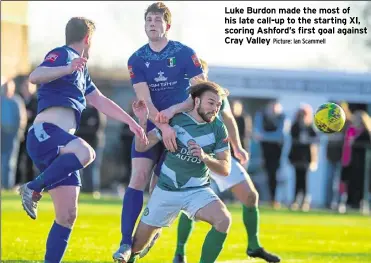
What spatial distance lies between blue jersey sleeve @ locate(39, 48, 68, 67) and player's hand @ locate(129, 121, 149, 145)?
0.89 m

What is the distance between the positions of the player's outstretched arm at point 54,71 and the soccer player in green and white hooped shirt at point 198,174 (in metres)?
1.07

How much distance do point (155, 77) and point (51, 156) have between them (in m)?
1.51

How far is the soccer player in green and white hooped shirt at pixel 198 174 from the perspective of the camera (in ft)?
27.1

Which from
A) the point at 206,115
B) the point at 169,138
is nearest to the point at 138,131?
the point at 169,138

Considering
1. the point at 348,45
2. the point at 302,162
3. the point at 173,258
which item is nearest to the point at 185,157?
the point at 173,258

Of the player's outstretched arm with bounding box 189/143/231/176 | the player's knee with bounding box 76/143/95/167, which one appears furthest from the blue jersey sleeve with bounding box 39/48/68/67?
the player's outstretched arm with bounding box 189/143/231/176

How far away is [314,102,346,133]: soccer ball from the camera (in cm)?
1066

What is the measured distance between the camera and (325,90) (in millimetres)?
23984

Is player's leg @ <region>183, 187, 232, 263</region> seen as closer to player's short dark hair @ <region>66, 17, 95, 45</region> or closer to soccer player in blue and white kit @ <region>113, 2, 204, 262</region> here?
soccer player in blue and white kit @ <region>113, 2, 204, 262</region>

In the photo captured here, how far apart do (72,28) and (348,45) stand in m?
24.6

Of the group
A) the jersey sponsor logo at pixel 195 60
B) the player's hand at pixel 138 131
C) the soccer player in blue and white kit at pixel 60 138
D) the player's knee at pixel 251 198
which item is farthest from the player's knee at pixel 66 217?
the player's knee at pixel 251 198

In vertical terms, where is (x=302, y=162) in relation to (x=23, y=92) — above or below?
below

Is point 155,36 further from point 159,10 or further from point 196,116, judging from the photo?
point 196,116

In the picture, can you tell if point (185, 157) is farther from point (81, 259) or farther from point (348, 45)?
point (348, 45)
